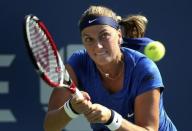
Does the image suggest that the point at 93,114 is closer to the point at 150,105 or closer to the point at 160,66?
the point at 150,105

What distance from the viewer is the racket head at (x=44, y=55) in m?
2.61

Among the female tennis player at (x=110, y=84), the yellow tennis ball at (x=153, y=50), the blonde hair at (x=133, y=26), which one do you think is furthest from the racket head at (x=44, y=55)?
the yellow tennis ball at (x=153, y=50)

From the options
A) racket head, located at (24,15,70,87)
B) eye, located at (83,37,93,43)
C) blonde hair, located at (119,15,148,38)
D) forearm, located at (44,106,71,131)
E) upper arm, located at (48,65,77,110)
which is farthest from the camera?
blonde hair, located at (119,15,148,38)

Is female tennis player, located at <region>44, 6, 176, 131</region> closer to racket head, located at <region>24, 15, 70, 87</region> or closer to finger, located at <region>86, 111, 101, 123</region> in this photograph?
finger, located at <region>86, 111, 101, 123</region>

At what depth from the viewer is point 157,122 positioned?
2904mm

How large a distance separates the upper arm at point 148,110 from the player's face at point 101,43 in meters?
0.24

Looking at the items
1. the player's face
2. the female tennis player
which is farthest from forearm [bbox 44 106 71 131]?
the player's face

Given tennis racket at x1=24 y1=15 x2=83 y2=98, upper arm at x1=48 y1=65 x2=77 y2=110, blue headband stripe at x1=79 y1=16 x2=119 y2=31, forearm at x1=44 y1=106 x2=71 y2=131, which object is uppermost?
blue headband stripe at x1=79 y1=16 x2=119 y2=31

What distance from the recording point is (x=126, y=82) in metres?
2.96

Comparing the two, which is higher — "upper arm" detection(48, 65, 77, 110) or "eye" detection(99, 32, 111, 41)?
"eye" detection(99, 32, 111, 41)

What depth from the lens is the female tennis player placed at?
279cm

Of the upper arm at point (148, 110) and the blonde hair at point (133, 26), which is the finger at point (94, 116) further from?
the blonde hair at point (133, 26)

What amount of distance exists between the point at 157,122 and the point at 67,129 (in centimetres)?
163

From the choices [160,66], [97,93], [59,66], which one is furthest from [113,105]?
[160,66]
